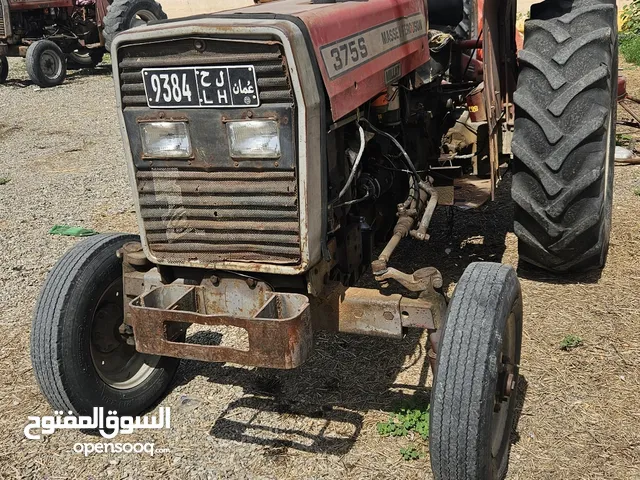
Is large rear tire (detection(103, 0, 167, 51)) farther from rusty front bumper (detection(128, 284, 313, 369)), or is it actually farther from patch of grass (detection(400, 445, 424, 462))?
patch of grass (detection(400, 445, 424, 462))

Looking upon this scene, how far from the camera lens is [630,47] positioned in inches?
501

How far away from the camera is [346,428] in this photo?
11.1 ft

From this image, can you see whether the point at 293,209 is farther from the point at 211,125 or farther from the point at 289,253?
the point at 211,125

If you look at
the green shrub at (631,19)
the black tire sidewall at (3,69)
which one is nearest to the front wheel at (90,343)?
the black tire sidewall at (3,69)

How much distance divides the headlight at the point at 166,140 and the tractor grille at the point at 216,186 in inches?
1.6

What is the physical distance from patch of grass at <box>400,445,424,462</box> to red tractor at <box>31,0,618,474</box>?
1.21 ft

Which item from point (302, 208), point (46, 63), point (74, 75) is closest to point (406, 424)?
point (302, 208)

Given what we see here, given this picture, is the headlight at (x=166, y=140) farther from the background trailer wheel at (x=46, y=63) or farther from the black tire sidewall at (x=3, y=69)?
the black tire sidewall at (x=3, y=69)

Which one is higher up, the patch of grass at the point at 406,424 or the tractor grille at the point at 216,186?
the tractor grille at the point at 216,186

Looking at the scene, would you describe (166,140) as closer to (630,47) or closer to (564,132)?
(564,132)

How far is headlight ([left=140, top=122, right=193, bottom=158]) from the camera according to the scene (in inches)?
110

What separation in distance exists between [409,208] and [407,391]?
0.91 m

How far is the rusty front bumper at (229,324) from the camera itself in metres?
2.69

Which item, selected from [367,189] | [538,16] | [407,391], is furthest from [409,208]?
[538,16]
